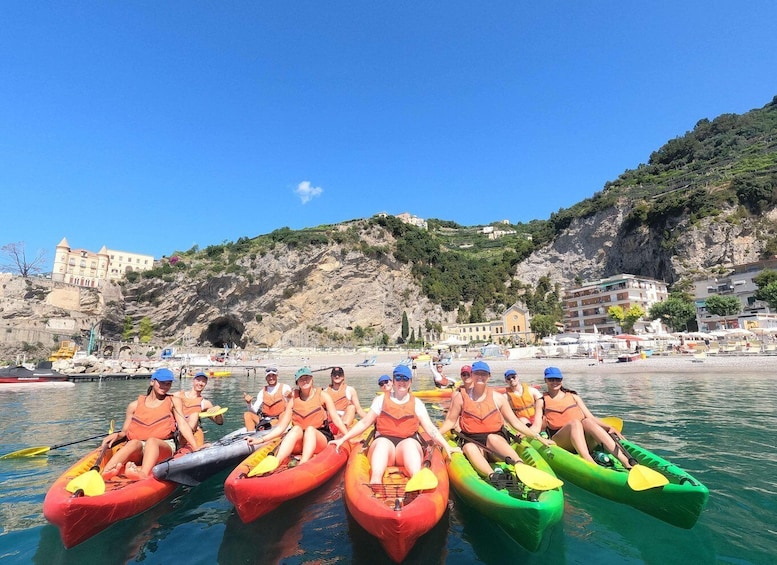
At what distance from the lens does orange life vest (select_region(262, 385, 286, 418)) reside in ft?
27.9

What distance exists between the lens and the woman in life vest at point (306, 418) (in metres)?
6.14

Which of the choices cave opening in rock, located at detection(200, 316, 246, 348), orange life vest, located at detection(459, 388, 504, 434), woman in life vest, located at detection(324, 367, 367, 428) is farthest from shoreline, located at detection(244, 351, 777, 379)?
orange life vest, located at detection(459, 388, 504, 434)

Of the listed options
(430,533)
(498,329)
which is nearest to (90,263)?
(498,329)

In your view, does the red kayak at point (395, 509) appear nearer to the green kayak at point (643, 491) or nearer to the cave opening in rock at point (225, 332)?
the green kayak at point (643, 491)

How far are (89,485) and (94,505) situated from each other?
0.24 metres

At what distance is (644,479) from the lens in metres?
4.71

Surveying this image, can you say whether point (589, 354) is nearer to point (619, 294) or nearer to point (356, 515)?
point (619, 294)

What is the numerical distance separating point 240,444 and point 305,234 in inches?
2517

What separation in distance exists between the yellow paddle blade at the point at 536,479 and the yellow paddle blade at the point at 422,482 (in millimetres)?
963

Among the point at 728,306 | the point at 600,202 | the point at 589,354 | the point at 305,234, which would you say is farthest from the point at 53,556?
the point at 600,202

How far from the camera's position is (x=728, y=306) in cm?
4712

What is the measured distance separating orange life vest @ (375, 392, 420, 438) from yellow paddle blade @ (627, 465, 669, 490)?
8.41 ft

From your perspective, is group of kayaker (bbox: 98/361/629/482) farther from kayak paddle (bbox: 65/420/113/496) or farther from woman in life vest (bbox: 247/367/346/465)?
kayak paddle (bbox: 65/420/113/496)

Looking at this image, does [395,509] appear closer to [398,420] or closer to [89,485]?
[398,420]
